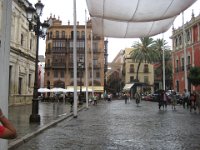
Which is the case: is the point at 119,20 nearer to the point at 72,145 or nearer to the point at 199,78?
the point at 72,145

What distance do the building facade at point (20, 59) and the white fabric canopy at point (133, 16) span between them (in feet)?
84.7

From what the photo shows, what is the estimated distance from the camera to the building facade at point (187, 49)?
48225 mm

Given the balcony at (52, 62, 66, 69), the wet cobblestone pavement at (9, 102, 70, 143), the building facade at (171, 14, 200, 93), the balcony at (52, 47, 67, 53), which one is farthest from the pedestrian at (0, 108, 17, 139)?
the balcony at (52, 47, 67, 53)

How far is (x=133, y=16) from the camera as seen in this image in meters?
6.56

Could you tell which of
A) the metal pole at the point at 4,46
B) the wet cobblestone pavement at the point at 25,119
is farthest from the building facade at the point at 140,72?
the metal pole at the point at 4,46

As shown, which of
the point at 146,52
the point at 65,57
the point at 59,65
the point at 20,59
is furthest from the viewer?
the point at 65,57

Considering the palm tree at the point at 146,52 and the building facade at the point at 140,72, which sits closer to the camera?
the palm tree at the point at 146,52

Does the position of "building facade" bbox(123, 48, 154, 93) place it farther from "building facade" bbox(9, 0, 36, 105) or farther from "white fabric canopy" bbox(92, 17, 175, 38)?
"white fabric canopy" bbox(92, 17, 175, 38)

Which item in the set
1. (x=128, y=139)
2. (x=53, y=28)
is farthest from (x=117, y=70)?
(x=128, y=139)

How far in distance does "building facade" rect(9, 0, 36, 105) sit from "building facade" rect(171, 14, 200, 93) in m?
19.8

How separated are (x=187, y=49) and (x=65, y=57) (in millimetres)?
36124

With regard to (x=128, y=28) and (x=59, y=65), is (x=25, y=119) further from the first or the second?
(x=59, y=65)

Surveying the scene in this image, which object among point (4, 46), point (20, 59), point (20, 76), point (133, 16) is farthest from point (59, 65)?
point (133, 16)

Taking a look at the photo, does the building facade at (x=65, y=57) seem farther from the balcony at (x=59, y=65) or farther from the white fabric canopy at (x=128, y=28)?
the white fabric canopy at (x=128, y=28)
